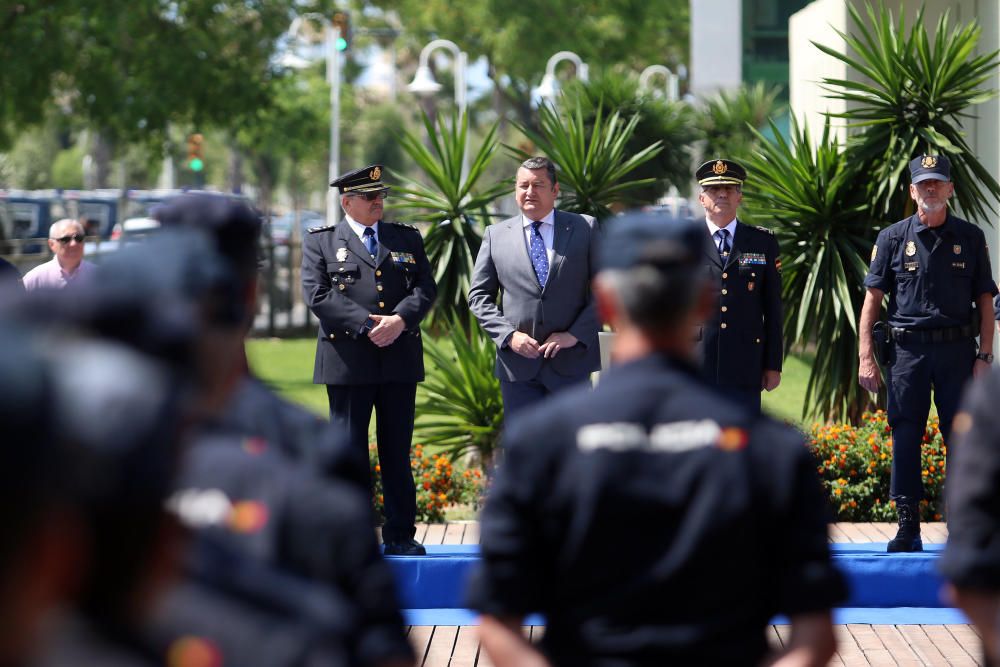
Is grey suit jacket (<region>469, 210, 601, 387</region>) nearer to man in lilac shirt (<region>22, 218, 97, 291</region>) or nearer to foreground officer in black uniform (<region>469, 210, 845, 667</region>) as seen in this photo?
man in lilac shirt (<region>22, 218, 97, 291</region>)

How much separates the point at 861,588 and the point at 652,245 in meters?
4.69

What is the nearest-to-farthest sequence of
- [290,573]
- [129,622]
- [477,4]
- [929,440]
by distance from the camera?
[129,622] < [290,573] < [929,440] < [477,4]

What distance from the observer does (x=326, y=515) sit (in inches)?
82.8

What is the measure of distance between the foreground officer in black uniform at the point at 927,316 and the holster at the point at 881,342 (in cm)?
6

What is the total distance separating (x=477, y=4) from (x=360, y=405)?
31435 mm

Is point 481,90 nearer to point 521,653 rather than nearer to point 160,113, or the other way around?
point 160,113

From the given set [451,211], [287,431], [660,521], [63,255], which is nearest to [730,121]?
[451,211]

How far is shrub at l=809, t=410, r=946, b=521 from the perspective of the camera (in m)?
8.17

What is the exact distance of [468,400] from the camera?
9266 mm

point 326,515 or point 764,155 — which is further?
point 764,155

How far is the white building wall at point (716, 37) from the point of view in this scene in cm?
2188

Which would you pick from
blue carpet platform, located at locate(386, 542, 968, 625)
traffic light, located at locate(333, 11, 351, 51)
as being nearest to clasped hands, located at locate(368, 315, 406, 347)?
blue carpet platform, located at locate(386, 542, 968, 625)

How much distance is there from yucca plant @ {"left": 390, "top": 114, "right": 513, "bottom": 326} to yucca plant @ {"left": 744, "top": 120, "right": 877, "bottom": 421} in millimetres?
1759

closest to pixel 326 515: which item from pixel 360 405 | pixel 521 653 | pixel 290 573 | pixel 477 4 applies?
pixel 290 573
